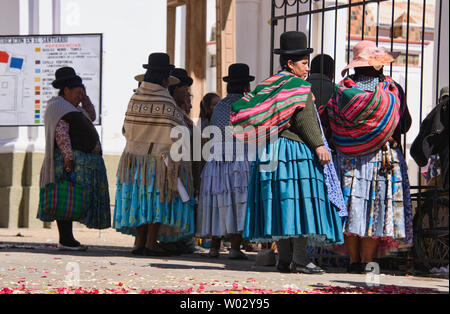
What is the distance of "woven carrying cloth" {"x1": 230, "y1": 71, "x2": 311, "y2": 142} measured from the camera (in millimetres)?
7059

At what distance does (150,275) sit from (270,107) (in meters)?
1.60

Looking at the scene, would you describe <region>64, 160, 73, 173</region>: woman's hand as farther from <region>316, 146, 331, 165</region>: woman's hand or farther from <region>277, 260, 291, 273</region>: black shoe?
<region>316, 146, 331, 165</region>: woman's hand

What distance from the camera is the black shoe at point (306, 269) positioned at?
23.0 feet

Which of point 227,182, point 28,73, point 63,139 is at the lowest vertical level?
point 227,182

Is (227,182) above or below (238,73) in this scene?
below

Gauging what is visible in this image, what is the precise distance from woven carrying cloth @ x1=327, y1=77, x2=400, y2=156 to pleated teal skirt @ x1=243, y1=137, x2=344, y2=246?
0.48 metres

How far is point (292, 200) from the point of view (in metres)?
6.92

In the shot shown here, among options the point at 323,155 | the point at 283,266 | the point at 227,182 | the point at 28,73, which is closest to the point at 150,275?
the point at 283,266

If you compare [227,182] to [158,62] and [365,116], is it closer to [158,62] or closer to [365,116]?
[158,62]

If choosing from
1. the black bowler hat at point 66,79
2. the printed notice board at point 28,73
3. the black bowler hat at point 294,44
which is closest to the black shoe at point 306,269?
the black bowler hat at point 294,44

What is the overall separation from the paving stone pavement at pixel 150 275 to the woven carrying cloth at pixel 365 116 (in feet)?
3.35

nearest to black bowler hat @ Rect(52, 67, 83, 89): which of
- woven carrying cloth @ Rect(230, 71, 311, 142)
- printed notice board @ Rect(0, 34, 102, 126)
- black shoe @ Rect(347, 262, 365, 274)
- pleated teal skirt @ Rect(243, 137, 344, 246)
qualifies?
printed notice board @ Rect(0, 34, 102, 126)
